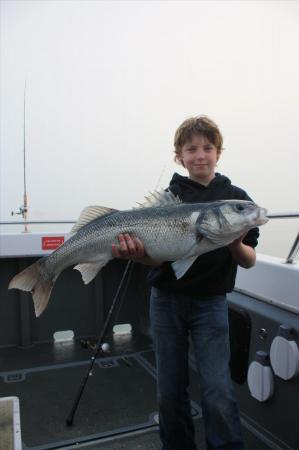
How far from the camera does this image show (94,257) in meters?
2.59

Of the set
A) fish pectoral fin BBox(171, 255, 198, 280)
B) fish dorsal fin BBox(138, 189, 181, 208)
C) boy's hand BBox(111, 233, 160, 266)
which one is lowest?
fish pectoral fin BBox(171, 255, 198, 280)

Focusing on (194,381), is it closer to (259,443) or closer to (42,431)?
(259,443)

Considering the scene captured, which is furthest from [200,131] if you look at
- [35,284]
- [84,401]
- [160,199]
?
[84,401]

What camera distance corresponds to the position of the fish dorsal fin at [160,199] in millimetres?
2467

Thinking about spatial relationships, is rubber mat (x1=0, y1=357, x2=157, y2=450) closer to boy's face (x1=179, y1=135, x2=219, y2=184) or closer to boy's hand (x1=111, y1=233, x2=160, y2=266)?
boy's hand (x1=111, y1=233, x2=160, y2=266)

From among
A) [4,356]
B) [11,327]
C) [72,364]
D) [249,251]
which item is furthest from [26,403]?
[249,251]

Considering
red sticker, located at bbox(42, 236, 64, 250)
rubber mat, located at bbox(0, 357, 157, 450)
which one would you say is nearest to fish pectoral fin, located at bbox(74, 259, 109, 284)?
rubber mat, located at bbox(0, 357, 157, 450)

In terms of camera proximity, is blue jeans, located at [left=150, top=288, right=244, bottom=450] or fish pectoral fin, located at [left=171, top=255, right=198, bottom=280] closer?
fish pectoral fin, located at [left=171, top=255, right=198, bottom=280]

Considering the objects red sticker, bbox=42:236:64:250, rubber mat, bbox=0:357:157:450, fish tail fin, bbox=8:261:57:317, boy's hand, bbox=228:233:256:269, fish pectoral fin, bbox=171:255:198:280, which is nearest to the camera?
fish pectoral fin, bbox=171:255:198:280

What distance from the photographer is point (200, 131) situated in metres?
2.65

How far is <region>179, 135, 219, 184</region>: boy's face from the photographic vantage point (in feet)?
8.64

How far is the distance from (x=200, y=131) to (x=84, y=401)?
2616 millimetres

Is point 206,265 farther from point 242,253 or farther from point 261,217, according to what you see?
point 261,217

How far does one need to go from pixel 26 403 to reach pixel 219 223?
2660 mm
